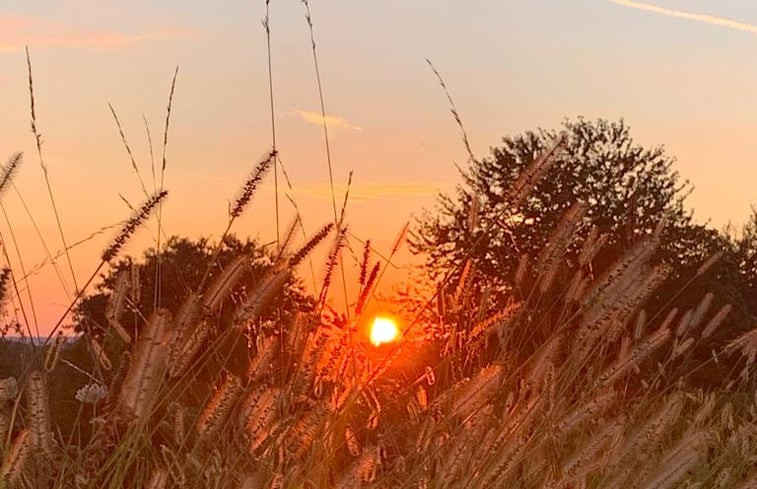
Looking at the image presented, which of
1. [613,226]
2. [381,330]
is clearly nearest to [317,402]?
[381,330]

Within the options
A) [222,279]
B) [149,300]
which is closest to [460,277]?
[222,279]

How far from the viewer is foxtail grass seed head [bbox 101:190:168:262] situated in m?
2.71

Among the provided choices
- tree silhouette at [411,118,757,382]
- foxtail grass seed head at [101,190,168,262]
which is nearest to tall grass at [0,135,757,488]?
foxtail grass seed head at [101,190,168,262]

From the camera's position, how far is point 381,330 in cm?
420

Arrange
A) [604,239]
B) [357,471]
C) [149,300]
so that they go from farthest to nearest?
[149,300] < [604,239] < [357,471]

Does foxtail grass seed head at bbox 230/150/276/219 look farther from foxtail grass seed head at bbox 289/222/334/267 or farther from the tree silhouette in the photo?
the tree silhouette

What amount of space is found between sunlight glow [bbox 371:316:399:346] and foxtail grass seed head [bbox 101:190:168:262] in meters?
1.47

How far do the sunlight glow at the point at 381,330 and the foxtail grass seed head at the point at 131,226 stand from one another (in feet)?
4.83

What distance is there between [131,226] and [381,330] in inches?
62.5

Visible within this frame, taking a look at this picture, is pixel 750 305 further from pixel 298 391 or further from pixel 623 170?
pixel 298 391

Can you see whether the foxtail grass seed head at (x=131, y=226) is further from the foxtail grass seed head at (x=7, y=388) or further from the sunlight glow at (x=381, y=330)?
the sunlight glow at (x=381, y=330)

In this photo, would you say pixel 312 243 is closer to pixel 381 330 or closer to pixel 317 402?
pixel 317 402

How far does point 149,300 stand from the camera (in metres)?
23.5

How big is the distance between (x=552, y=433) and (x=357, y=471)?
78 cm
